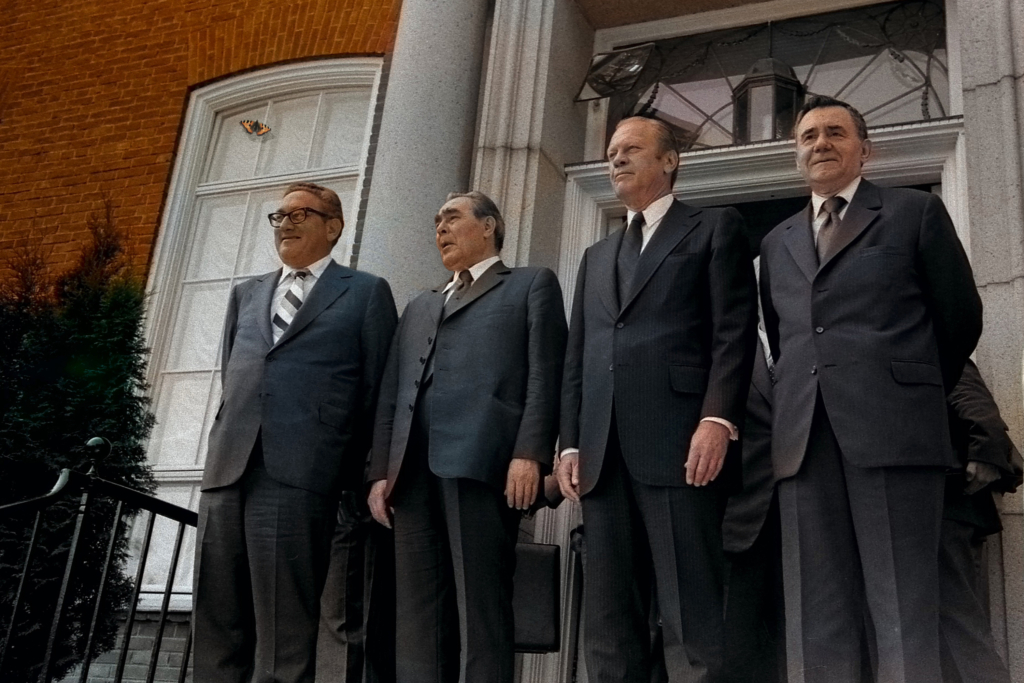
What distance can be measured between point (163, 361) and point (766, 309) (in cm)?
437

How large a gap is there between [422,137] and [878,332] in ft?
9.22

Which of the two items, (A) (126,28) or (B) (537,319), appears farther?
(A) (126,28)

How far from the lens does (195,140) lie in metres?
7.20

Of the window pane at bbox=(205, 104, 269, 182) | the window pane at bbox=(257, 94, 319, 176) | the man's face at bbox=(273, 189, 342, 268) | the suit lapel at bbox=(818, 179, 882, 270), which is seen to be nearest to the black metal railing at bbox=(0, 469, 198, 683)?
the man's face at bbox=(273, 189, 342, 268)

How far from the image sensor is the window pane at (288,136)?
6961 mm

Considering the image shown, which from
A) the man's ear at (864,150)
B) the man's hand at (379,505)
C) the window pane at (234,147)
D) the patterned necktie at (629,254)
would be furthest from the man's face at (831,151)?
the window pane at (234,147)

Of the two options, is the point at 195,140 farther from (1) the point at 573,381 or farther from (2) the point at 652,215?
(1) the point at 573,381

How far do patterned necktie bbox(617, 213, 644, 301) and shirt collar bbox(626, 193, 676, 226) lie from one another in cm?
2

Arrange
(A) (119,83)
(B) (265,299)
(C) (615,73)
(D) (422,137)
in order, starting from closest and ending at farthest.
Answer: (B) (265,299) → (D) (422,137) → (C) (615,73) → (A) (119,83)

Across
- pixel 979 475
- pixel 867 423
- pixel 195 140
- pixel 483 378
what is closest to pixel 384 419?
pixel 483 378

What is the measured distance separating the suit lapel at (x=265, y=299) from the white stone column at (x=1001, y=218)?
2541 mm

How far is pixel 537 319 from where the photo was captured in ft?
12.2

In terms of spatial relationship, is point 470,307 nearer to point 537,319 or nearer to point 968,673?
point 537,319

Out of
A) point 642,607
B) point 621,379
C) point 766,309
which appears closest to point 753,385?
point 766,309
